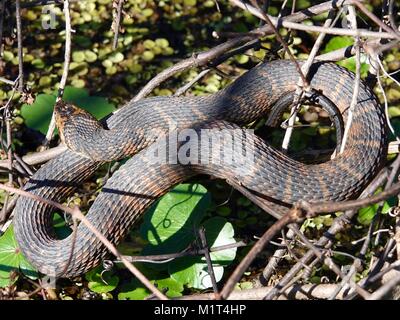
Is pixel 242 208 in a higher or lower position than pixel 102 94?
lower

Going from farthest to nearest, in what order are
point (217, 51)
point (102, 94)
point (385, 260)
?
point (102, 94) → point (217, 51) → point (385, 260)

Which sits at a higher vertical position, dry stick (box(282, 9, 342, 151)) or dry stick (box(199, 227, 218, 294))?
dry stick (box(282, 9, 342, 151))

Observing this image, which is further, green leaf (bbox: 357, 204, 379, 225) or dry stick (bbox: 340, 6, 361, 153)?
green leaf (bbox: 357, 204, 379, 225)

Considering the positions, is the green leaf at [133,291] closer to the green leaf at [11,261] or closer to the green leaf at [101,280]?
the green leaf at [101,280]

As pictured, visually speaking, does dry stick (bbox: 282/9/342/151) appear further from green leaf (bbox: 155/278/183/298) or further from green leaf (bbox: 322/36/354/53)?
green leaf (bbox: 322/36/354/53)

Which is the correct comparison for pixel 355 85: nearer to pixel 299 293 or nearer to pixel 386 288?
pixel 299 293

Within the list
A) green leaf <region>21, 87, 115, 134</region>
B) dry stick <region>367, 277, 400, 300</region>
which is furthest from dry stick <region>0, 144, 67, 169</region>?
dry stick <region>367, 277, 400, 300</region>
